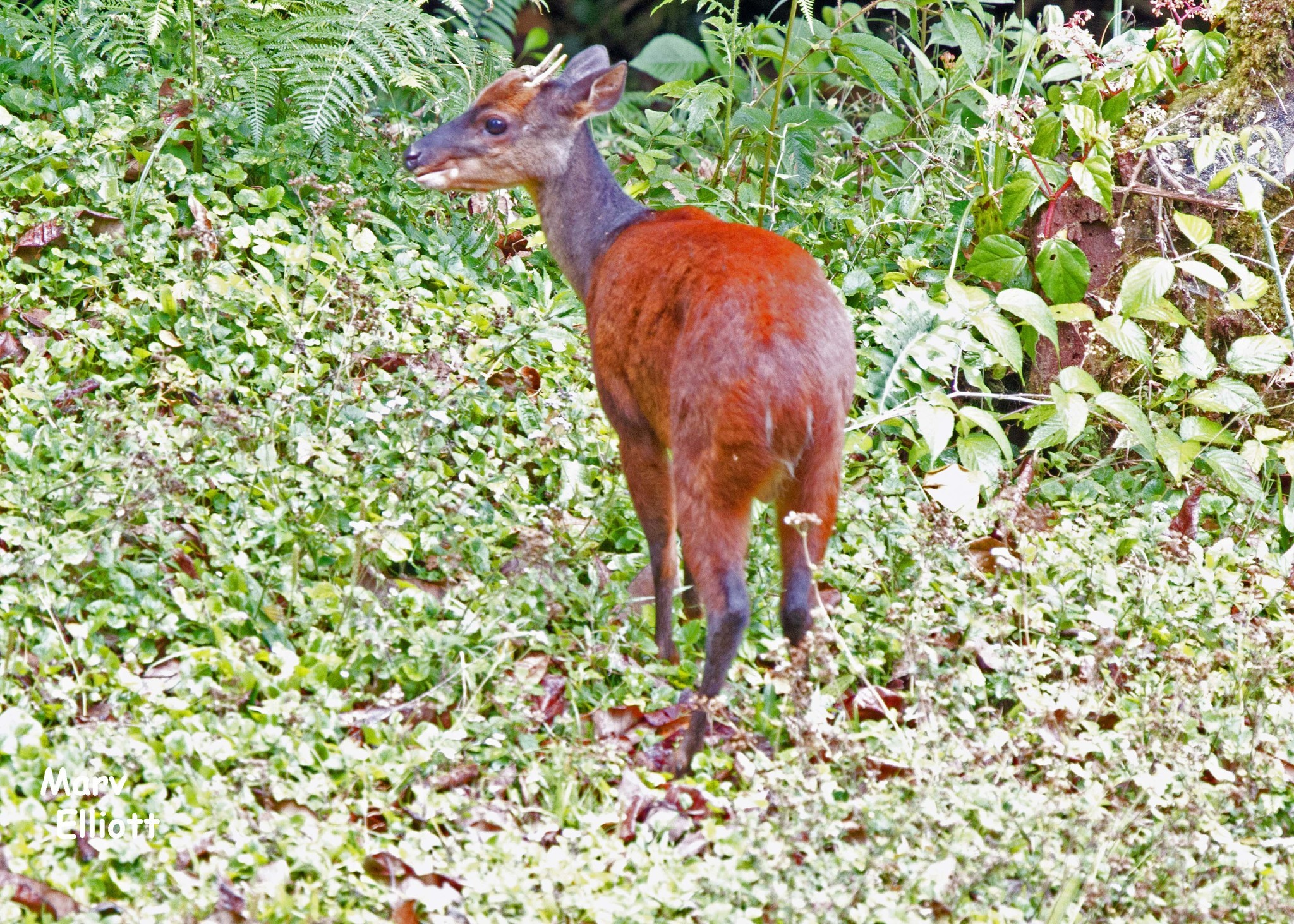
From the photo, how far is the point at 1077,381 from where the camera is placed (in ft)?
17.8

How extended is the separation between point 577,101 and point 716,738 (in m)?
2.29

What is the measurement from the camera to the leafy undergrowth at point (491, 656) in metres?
3.14

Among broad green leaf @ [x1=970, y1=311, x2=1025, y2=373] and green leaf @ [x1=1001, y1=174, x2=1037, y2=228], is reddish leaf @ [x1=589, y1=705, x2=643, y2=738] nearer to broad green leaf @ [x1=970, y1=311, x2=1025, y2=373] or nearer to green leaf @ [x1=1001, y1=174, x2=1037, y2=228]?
broad green leaf @ [x1=970, y1=311, x2=1025, y2=373]

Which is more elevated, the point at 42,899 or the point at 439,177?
the point at 439,177

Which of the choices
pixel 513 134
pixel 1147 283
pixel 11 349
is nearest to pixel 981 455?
pixel 1147 283

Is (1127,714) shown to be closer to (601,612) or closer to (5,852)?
(601,612)

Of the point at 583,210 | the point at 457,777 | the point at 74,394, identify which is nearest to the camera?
the point at 457,777

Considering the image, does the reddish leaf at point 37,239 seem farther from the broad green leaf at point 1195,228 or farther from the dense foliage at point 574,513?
the broad green leaf at point 1195,228

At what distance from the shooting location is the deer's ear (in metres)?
4.96

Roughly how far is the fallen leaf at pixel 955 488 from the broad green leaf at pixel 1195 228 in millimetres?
1128

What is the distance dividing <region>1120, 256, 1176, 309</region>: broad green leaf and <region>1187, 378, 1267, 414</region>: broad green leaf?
0.45 meters

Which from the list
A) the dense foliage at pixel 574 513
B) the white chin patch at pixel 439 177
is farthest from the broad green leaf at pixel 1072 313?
the white chin patch at pixel 439 177

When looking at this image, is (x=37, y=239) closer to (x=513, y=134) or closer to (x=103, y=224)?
(x=103, y=224)

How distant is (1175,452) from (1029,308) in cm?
74
